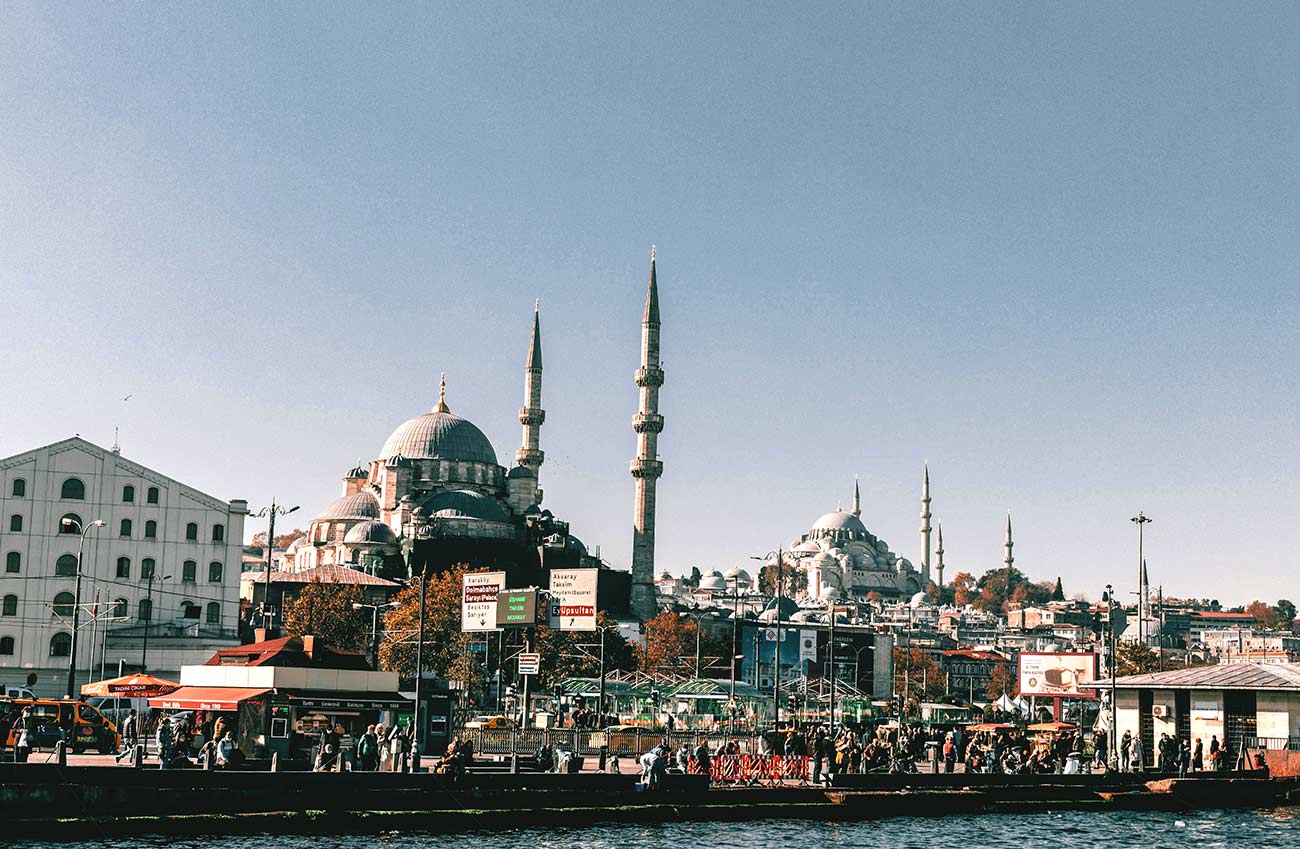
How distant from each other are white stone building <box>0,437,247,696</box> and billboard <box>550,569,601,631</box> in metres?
21.5

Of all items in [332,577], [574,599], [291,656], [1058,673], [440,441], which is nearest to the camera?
[291,656]

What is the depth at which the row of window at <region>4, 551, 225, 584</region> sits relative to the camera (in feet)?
246

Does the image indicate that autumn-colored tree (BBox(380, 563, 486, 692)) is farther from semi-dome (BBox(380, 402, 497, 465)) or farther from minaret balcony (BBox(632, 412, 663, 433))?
semi-dome (BBox(380, 402, 497, 465))

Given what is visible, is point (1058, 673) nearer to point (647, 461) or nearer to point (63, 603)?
point (647, 461)

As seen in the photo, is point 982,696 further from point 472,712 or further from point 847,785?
point 847,785

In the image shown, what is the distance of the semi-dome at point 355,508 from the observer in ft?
422

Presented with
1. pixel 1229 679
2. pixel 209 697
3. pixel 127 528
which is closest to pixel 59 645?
pixel 127 528

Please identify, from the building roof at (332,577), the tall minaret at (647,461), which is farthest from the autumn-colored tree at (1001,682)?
the building roof at (332,577)

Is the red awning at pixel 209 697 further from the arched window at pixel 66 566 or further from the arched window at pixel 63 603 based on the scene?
the arched window at pixel 66 566

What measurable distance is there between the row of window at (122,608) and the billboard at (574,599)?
2014 cm

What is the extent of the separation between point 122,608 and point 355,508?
168 ft

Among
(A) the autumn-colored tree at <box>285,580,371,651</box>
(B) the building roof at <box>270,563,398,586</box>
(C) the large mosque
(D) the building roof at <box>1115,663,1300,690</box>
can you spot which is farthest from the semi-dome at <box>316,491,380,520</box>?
(D) the building roof at <box>1115,663,1300,690</box>

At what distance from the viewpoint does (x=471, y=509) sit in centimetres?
11900

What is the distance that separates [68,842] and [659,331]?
92232 mm
